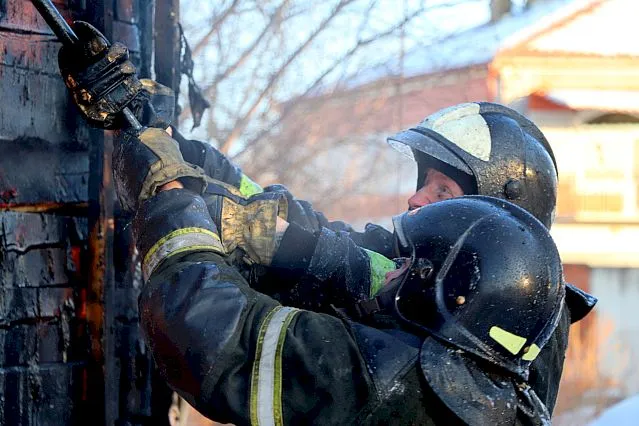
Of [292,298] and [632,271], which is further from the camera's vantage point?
[632,271]

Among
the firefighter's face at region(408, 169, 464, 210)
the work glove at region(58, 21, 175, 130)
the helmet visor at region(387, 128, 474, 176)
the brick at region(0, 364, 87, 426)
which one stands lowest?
the brick at region(0, 364, 87, 426)

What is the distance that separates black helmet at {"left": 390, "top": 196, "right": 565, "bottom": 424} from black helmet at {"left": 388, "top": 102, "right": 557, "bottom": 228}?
72 centimetres

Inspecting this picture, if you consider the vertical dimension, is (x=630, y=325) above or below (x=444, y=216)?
below

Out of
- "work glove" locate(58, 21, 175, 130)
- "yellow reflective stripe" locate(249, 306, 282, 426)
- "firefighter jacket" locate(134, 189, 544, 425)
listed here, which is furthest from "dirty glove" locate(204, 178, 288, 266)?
"yellow reflective stripe" locate(249, 306, 282, 426)

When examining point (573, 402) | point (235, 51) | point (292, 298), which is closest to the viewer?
point (292, 298)

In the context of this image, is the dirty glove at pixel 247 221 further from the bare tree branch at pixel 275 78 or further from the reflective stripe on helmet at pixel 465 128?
the bare tree branch at pixel 275 78

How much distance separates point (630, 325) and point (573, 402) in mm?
7139

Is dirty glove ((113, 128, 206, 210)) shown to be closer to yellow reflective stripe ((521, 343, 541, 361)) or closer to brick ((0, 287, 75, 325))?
brick ((0, 287, 75, 325))

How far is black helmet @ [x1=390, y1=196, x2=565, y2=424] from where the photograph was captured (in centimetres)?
245

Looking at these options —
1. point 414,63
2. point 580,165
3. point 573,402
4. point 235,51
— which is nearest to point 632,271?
point 580,165

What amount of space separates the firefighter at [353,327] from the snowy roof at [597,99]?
664 inches

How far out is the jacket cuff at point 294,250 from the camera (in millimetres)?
2840

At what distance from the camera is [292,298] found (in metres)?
3.01

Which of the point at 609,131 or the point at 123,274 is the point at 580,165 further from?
the point at 123,274
